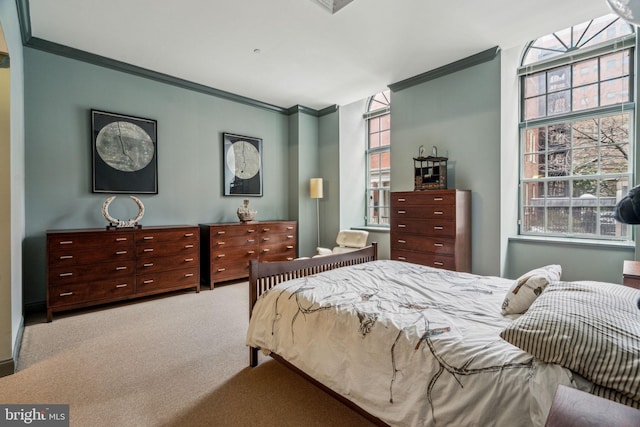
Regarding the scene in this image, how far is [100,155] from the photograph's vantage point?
3760mm

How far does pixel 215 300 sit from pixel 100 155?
2307 millimetres

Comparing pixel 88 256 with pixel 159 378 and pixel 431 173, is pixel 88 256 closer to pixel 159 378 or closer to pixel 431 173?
pixel 159 378

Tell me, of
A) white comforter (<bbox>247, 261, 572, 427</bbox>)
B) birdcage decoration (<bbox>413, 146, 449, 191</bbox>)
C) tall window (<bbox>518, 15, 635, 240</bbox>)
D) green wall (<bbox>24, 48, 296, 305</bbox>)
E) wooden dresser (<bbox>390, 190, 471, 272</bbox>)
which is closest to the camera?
white comforter (<bbox>247, 261, 572, 427</bbox>)

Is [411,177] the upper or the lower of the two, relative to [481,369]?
upper

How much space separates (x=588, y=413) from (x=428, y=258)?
328cm

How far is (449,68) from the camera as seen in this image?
3.98 metres

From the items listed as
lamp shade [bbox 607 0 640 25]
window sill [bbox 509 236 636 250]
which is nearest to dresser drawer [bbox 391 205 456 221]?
window sill [bbox 509 236 636 250]

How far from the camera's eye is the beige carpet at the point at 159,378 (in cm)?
171

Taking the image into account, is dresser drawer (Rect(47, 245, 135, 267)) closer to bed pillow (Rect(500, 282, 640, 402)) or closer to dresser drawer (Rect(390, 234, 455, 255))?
dresser drawer (Rect(390, 234, 455, 255))

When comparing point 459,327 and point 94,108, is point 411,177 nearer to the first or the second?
point 459,327

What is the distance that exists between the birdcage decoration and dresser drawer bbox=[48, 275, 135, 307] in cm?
380

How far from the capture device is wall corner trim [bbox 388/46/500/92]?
142 inches

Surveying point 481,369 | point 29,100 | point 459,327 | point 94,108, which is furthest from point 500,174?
point 29,100

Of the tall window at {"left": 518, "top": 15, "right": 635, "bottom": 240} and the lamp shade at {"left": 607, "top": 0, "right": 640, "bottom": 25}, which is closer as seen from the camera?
the lamp shade at {"left": 607, "top": 0, "right": 640, "bottom": 25}
